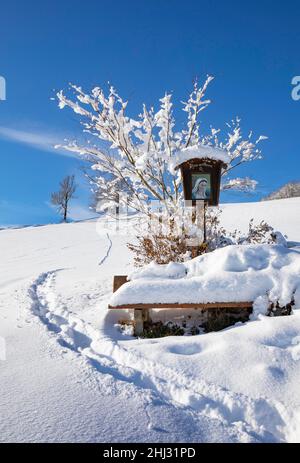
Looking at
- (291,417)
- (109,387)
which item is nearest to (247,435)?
(291,417)

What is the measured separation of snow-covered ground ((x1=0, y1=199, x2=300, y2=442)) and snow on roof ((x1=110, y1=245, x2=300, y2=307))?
1.65 ft

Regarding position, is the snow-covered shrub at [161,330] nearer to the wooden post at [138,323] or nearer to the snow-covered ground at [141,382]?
the wooden post at [138,323]

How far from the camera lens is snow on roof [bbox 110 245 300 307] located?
568 centimetres

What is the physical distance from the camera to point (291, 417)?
10.9 ft

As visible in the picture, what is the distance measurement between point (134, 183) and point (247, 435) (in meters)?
Answer: 8.42

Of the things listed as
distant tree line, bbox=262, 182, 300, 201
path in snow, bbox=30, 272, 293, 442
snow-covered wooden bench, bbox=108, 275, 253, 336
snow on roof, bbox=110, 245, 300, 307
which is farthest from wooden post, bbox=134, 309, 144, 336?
distant tree line, bbox=262, 182, 300, 201

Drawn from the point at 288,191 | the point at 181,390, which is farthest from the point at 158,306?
the point at 288,191

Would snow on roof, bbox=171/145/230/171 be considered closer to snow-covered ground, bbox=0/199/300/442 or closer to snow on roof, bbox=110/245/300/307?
snow on roof, bbox=110/245/300/307

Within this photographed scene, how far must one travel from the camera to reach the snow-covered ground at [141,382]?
3045 millimetres

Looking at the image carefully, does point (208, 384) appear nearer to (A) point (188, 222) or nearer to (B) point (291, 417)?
(B) point (291, 417)

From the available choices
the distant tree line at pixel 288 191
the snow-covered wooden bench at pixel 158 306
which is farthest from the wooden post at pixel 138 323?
the distant tree line at pixel 288 191

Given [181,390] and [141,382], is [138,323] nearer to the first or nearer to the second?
[141,382]

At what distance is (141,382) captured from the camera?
4.03 meters

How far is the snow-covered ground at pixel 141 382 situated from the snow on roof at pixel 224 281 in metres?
0.50
